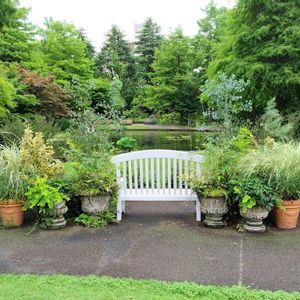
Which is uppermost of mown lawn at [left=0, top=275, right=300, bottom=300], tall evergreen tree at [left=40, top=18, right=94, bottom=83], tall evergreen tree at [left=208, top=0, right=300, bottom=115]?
tall evergreen tree at [left=40, top=18, right=94, bottom=83]

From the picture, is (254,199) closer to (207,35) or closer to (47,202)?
(47,202)

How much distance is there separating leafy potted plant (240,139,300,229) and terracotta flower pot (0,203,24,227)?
105 inches

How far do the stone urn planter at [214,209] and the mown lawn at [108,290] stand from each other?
134 cm

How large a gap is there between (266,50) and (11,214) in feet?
28.5

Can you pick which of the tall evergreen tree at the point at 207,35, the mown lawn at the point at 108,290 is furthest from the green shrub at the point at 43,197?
the tall evergreen tree at the point at 207,35

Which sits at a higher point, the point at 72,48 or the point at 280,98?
the point at 72,48

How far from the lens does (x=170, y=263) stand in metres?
2.85

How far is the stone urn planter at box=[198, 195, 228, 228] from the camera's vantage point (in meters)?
3.64

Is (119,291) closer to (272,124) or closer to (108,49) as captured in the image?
(272,124)

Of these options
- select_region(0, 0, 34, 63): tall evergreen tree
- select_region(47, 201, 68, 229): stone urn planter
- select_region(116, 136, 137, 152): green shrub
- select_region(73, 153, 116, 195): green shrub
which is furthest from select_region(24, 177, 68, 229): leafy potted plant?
select_region(0, 0, 34, 63): tall evergreen tree

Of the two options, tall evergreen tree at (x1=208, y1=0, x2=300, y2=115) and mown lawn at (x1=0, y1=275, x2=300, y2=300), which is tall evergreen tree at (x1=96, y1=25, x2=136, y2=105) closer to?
tall evergreen tree at (x1=208, y1=0, x2=300, y2=115)

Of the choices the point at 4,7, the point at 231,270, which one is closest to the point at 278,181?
the point at 231,270

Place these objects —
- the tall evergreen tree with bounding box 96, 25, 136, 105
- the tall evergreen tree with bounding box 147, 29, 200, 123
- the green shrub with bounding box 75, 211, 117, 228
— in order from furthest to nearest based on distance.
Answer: the tall evergreen tree with bounding box 96, 25, 136, 105, the tall evergreen tree with bounding box 147, 29, 200, 123, the green shrub with bounding box 75, 211, 117, 228

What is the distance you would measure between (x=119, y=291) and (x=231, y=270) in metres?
0.97
